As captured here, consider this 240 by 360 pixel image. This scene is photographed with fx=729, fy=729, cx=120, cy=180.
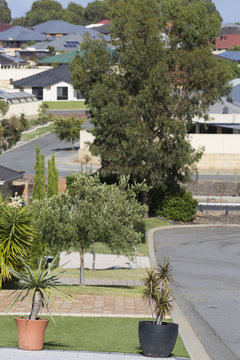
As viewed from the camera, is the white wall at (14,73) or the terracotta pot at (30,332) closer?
the terracotta pot at (30,332)

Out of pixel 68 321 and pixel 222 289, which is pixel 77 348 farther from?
pixel 222 289

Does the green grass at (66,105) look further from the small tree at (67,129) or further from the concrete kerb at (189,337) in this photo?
the concrete kerb at (189,337)

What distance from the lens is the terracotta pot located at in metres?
17.1

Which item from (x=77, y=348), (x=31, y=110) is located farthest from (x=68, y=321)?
(x=31, y=110)

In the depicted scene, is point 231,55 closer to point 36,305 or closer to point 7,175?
point 7,175

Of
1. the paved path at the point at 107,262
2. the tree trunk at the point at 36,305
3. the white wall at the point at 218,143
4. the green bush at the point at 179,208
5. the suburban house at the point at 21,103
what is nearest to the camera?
the tree trunk at the point at 36,305

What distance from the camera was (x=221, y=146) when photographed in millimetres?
66875

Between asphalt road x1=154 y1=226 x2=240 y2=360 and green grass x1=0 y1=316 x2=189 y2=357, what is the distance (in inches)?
73.4

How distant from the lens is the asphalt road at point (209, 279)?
21469mm

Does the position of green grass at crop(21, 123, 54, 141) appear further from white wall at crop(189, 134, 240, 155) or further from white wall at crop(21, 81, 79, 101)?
white wall at crop(189, 134, 240, 155)

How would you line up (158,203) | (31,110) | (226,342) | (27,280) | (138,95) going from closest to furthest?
(27,280) → (226,342) → (138,95) → (158,203) → (31,110)

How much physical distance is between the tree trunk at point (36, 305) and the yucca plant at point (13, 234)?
786cm

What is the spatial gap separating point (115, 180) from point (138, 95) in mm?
7491

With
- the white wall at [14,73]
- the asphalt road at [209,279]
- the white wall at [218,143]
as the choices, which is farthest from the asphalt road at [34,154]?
the white wall at [14,73]
